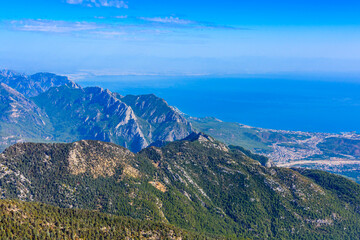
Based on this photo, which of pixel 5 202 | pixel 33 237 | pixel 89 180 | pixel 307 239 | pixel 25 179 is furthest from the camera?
pixel 307 239

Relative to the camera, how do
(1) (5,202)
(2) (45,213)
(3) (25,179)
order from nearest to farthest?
1. (1) (5,202)
2. (2) (45,213)
3. (3) (25,179)

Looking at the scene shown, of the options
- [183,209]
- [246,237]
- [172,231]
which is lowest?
[246,237]

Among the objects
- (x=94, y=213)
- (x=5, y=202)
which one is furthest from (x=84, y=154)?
(x=5, y=202)

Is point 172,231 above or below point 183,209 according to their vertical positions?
above

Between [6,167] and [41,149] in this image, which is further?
[41,149]

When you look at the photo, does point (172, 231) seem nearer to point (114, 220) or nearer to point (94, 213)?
point (114, 220)

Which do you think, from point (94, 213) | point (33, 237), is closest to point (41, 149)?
point (94, 213)
